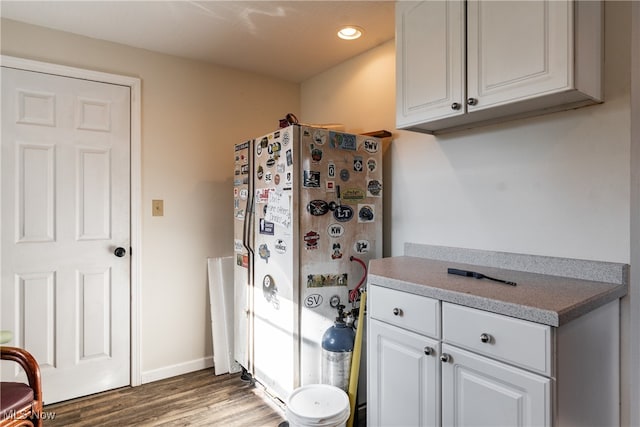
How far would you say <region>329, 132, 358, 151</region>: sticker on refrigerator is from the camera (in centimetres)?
220

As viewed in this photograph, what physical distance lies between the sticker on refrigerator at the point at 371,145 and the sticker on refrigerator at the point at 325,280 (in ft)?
2.61

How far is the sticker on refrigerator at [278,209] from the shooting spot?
6.99 feet

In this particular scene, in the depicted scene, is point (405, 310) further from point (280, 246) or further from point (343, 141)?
point (343, 141)

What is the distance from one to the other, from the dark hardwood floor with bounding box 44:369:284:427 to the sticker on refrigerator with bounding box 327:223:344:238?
1.15m

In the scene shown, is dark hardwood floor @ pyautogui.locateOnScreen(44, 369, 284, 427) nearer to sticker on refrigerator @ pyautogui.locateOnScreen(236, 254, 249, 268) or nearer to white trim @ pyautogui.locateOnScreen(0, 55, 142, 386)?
white trim @ pyautogui.locateOnScreen(0, 55, 142, 386)

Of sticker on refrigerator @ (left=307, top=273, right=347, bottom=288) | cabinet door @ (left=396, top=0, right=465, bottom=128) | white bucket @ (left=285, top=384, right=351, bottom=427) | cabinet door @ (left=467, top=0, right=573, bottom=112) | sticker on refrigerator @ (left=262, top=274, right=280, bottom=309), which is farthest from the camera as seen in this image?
sticker on refrigerator @ (left=262, top=274, right=280, bottom=309)

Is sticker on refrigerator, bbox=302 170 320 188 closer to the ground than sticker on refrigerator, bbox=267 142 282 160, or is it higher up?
closer to the ground

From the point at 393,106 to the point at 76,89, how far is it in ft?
6.85

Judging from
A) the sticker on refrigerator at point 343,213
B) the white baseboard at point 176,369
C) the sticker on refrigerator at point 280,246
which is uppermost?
the sticker on refrigerator at point 343,213

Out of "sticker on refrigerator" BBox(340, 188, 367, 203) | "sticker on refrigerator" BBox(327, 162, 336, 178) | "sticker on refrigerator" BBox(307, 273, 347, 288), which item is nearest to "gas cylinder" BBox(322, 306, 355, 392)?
"sticker on refrigerator" BBox(307, 273, 347, 288)

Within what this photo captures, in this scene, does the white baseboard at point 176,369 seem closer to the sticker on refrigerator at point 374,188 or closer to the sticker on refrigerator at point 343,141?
the sticker on refrigerator at point 374,188

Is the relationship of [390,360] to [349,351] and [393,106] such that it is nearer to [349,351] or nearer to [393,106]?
[349,351]

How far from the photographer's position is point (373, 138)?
94.1 inches

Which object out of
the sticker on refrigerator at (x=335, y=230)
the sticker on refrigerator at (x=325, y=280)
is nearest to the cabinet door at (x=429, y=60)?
the sticker on refrigerator at (x=335, y=230)
